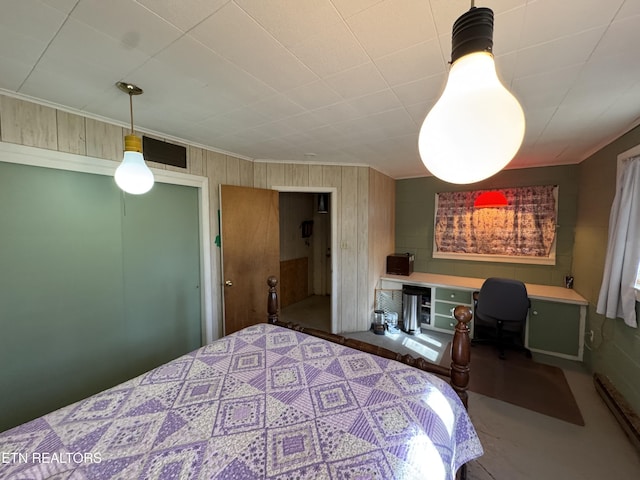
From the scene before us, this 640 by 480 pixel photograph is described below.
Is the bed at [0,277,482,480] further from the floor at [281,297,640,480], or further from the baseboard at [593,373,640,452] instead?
the baseboard at [593,373,640,452]

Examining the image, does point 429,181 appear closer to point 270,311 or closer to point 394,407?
point 270,311

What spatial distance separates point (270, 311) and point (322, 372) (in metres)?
0.92

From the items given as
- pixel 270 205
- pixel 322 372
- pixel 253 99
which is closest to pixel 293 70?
pixel 253 99

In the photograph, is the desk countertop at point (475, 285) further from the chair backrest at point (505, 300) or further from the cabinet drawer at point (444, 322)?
the cabinet drawer at point (444, 322)

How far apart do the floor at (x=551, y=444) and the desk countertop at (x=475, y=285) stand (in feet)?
2.69

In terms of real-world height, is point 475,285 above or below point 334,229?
below

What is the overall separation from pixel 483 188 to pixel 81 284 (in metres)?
4.67

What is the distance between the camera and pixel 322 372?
143cm

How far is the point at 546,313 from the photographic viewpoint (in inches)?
116

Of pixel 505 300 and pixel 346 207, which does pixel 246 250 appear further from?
pixel 505 300

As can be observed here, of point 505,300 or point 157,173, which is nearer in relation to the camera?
point 157,173

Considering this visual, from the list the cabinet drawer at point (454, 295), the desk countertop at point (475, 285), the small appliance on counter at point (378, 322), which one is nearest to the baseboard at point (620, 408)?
the desk countertop at point (475, 285)

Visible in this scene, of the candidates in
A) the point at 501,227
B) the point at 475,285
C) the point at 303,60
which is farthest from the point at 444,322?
the point at 303,60

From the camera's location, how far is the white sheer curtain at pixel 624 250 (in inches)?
76.3
